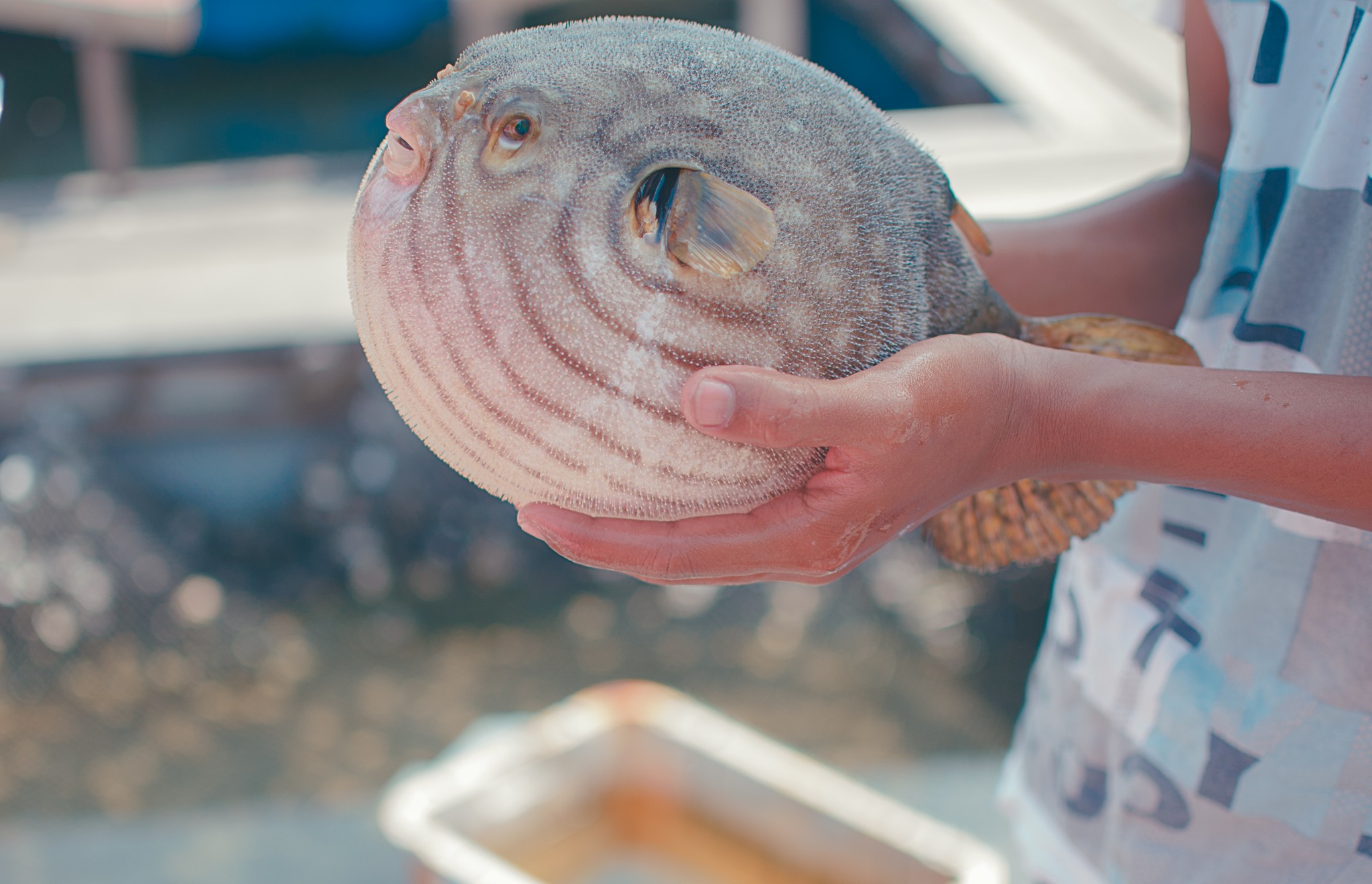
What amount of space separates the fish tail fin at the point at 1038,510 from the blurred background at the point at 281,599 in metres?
1.57

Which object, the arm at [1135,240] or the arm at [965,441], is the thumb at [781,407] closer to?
the arm at [965,441]

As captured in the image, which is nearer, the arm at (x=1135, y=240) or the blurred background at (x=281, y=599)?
the arm at (x=1135, y=240)

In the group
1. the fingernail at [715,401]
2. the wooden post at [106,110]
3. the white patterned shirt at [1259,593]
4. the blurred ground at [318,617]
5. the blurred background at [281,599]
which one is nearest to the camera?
the fingernail at [715,401]

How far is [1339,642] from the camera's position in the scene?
70 cm

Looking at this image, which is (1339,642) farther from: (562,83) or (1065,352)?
(562,83)

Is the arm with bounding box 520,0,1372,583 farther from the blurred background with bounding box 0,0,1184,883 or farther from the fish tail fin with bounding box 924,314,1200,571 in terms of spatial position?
the blurred background with bounding box 0,0,1184,883

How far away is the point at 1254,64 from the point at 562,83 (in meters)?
0.51

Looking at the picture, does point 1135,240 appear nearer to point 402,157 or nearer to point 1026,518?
point 1026,518

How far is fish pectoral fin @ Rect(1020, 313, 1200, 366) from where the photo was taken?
70cm

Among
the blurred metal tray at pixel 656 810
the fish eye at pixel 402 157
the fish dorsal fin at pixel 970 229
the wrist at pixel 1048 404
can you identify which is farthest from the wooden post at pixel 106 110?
the wrist at pixel 1048 404

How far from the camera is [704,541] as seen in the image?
0.61 metres

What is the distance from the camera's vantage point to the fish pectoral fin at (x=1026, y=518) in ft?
2.42

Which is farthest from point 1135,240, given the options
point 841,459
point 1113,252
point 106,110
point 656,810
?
point 106,110

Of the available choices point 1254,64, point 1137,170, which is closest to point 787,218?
point 1254,64
